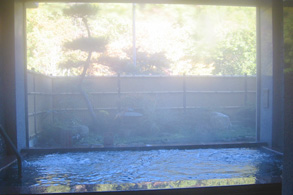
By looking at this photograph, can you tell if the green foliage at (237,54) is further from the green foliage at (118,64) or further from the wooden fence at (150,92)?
the green foliage at (118,64)

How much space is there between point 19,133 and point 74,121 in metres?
3.65

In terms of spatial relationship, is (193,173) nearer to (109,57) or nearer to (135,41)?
(109,57)

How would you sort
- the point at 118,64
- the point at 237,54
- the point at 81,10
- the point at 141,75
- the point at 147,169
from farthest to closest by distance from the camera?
the point at 118,64 < the point at 237,54 < the point at 141,75 < the point at 81,10 < the point at 147,169

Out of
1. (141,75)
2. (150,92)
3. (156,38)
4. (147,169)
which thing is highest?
(156,38)

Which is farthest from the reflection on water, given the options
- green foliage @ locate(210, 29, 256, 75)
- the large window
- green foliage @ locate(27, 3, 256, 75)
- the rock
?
green foliage @ locate(210, 29, 256, 75)

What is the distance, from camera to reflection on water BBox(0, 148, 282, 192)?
107 inches

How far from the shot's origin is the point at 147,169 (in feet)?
12.5

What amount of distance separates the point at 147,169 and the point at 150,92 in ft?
19.1

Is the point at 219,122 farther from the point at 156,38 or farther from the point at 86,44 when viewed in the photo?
the point at 156,38

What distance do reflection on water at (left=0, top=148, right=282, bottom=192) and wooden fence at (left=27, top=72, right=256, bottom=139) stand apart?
4147 millimetres

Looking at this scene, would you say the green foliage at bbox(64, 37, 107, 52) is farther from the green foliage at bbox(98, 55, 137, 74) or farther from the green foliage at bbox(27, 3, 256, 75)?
the green foliage at bbox(98, 55, 137, 74)

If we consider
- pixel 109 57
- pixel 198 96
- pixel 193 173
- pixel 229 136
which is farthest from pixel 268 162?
pixel 109 57

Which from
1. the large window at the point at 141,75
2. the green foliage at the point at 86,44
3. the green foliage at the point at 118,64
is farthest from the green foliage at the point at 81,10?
the green foliage at the point at 118,64

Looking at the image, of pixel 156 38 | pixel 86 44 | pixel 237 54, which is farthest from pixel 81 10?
pixel 237 54
